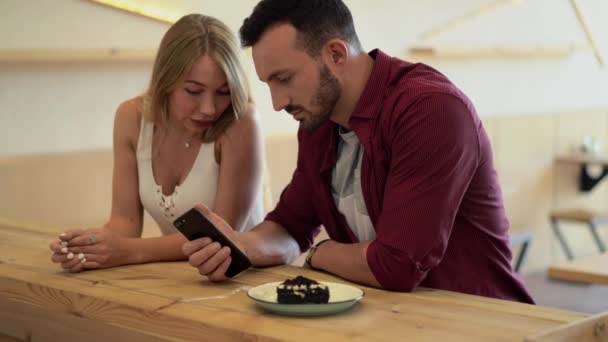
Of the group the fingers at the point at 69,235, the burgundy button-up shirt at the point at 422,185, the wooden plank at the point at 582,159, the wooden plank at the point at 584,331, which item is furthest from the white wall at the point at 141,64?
the wooden plank at the point at 584,331

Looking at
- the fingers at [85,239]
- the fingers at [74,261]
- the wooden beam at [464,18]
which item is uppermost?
the wooden beam at [464,18]

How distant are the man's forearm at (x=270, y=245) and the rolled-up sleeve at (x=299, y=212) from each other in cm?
3

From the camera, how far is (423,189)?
183 centimetres

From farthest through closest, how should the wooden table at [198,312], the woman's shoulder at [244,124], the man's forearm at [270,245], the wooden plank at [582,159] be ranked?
the wooden plank at [582,159] → the woman's shoulder at [244,124] → the man's forearm at [270,245] → the wooden table at [198,312]

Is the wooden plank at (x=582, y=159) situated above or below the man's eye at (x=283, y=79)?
below

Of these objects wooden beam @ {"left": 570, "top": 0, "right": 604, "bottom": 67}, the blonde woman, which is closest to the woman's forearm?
the blonde woman

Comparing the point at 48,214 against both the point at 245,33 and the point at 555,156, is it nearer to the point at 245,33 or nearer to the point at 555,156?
the point at 245,33

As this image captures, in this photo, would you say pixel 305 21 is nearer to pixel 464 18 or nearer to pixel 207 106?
pixel 207 106

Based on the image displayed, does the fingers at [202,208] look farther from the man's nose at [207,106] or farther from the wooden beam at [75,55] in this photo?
the wooden beam at [75,55]

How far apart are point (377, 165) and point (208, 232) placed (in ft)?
1.28

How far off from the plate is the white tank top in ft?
2.69

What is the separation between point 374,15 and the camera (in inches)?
180

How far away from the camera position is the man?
183cm

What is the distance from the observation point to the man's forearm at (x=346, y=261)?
1856 millimetres
